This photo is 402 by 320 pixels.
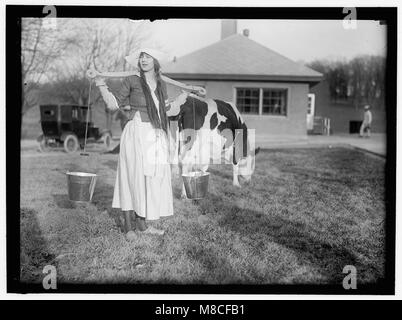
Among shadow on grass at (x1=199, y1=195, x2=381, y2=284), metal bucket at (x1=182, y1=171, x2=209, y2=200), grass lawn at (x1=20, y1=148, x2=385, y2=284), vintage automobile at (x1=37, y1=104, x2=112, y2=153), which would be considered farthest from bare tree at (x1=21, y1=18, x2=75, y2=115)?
shadow on grass at (x1=199, y1=195, x2=381, y2=284)

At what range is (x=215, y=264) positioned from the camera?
12.3 ft

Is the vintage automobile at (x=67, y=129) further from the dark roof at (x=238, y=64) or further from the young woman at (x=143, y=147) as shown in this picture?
the dark roof at (x=238, y=64)

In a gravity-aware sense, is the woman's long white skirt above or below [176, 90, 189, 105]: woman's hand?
below

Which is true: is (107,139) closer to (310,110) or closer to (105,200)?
(105,200)

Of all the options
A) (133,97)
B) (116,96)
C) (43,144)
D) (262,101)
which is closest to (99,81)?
(116,96)

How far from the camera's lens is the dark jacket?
376 cm

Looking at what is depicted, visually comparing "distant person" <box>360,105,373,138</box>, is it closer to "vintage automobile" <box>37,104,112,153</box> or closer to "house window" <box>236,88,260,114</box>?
"house window" <box>236,88,260,114</box>

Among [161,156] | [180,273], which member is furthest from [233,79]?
[180,273]

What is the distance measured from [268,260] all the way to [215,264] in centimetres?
44

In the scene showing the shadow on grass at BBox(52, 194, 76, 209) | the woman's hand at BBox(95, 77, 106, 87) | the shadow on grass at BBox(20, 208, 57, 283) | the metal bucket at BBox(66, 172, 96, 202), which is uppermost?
the woman's hand at BBox(95, 77, 106, 87)

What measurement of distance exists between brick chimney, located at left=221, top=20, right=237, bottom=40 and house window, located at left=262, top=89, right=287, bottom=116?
2.00ft

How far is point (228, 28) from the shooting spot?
12.9ft

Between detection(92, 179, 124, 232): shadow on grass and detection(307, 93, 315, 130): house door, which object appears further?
detection(307, 93, 315, 130): house door
